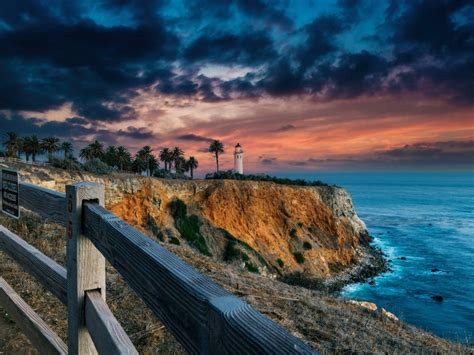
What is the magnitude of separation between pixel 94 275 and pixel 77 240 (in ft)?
0.81

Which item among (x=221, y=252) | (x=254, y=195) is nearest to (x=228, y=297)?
(x=221, y=252)

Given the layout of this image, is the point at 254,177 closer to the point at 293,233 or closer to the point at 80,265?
the point at 293,233

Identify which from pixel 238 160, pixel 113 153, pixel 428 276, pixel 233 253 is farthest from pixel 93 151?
pixel 428 276

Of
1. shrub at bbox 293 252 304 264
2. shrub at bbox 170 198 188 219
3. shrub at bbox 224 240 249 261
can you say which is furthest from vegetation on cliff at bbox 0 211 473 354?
shrub at bbox 293 252 304 264

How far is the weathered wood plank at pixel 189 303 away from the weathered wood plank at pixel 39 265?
1.05 meters

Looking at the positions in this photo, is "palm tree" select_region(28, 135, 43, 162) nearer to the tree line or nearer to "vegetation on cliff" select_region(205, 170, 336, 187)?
the tree line

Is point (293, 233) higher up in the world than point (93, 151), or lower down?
lower down

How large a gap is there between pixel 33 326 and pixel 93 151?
64789 mm

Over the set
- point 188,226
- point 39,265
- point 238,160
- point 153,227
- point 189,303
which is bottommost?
point 188,226

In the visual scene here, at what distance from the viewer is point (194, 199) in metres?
40.9

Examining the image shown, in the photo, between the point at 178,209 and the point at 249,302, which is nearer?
the point at 249,302

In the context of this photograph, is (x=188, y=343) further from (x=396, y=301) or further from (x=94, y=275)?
(x=396, y=301)

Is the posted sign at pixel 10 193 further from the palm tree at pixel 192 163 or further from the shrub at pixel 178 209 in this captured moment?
the palm tree at pixel 192 163

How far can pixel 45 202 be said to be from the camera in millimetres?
2783
